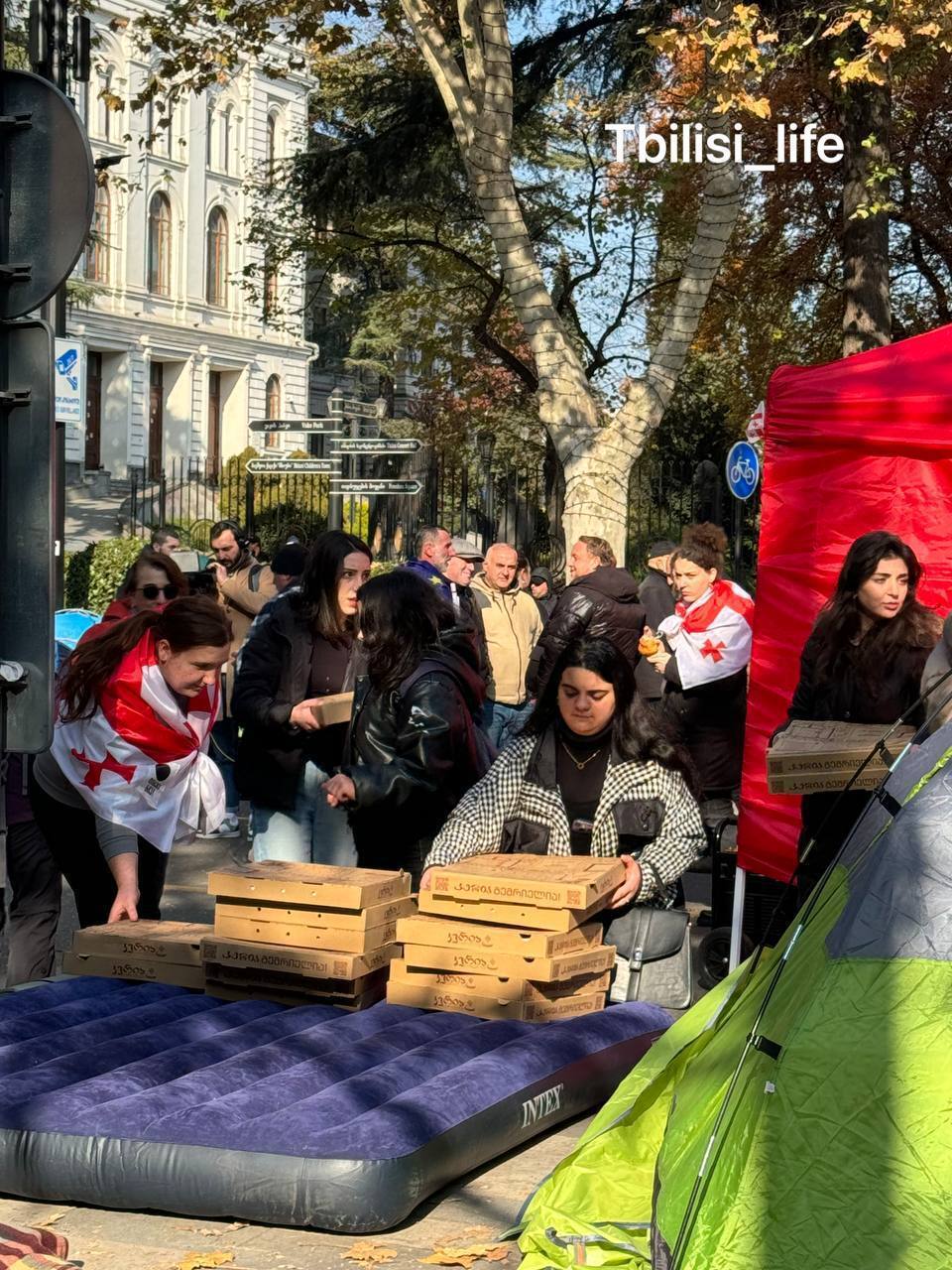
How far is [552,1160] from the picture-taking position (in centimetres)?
558

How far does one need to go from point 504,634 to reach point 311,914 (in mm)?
6330

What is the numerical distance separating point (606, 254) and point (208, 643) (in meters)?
23.3

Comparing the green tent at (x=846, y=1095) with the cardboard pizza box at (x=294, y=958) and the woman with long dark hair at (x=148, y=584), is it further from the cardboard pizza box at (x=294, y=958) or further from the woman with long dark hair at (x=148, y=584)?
the woman with long dark hair at (x=148, y=584)

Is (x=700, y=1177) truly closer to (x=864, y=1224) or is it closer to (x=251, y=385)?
(x=864, y=1224)

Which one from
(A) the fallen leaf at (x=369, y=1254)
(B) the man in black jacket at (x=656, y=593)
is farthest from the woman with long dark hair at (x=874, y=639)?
(B) the man in black jacket at (x=656, y=593)

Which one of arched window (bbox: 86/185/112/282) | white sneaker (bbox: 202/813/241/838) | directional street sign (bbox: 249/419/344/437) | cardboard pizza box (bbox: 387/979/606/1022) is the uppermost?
arched window (bbox: 86/185/112/282)

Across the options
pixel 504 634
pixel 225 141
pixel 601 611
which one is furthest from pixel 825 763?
pixel 225 141

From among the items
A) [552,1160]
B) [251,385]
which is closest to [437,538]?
[552,1160]


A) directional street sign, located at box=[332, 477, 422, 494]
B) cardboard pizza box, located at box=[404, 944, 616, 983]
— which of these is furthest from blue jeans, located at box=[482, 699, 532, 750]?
cardboard pizza box, located at box=[404, 944, 616, 983]

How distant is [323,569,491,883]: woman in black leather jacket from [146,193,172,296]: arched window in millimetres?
49467

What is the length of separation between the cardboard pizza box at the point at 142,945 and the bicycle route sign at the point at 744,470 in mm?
13657

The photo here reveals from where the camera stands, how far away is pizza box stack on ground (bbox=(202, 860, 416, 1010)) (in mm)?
6168

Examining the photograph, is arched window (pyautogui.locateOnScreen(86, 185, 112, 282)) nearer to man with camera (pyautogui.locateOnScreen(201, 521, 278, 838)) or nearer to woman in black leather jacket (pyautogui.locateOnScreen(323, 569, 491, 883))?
man with camera (pyautogui.locateOnScreen(201, 521, 278, 838))

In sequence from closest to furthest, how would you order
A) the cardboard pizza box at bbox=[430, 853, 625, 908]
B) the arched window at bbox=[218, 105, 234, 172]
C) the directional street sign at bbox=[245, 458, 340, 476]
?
the cardboard pizza box at bbox=[430, 853, 625, 908] < the directional street sign at bbox=[245, 458, 340, 476] < the arched window at bbox=[218, 105, 234, 172]
